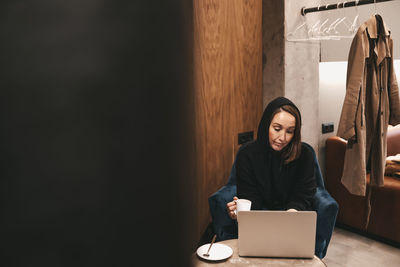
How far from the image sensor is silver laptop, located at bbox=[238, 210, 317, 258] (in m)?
1.39

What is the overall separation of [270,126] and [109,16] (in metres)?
2.02

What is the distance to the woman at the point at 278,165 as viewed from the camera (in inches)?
81.2

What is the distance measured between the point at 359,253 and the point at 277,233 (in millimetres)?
1741

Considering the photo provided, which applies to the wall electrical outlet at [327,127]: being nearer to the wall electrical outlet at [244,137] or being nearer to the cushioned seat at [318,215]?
the wall electrical outlet at [244,137]

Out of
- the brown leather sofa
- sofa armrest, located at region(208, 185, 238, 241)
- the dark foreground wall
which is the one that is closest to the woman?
sofa armrest, located at region(208, 185, 238, 241)

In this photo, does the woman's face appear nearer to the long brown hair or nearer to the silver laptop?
the long brown hair

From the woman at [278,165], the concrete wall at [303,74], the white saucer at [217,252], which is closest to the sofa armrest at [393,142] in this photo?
the concrete wall at [303,74]

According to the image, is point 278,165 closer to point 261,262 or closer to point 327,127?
point 261,262

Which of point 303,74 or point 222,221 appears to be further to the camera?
point 303,74

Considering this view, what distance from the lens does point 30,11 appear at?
0.10 meters

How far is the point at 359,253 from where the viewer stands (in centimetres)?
279

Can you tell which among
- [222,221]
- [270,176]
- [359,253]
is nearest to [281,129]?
[270,176]

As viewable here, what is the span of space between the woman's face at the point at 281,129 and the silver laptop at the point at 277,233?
743 millimetres

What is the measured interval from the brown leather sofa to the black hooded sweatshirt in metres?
0.99
